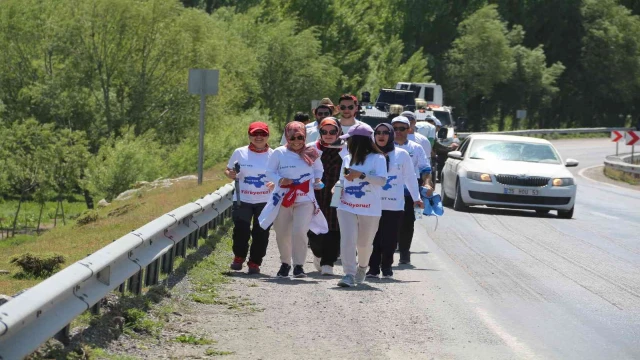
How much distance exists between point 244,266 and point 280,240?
1.19 metres

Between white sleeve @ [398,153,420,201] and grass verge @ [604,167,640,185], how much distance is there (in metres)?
31.6

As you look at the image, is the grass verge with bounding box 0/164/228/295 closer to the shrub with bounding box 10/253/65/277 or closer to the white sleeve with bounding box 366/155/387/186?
the shrub with bounding box 10/253/65/277

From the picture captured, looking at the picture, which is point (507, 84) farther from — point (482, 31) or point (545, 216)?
point (545, 216)

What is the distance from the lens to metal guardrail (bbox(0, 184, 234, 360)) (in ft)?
21.6

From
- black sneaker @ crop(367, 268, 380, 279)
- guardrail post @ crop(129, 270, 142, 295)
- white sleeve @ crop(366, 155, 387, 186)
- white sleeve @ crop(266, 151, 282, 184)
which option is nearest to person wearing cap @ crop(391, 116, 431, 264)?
black sneaker @ crop(367, 268, 380, 279)

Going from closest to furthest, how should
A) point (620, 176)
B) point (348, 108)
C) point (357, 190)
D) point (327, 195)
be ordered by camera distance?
1. point (357, 190)
2. point (327, 195)
3. point (348, 108)
4. point (620, 176)

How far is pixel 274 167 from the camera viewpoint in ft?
42.1

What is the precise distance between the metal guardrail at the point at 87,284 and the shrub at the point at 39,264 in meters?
1.10

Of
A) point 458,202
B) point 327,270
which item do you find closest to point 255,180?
point 327,270

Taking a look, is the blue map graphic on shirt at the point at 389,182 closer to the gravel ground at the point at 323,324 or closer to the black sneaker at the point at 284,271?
the gravel ground at the point at 323,324

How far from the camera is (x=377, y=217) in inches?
493

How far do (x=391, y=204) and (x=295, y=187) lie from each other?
103 cm

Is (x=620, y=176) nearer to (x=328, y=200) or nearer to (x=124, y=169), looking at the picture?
(x=124, y=169)

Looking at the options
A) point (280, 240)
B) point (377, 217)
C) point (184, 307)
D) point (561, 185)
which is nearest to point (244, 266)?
point (280, 240)
